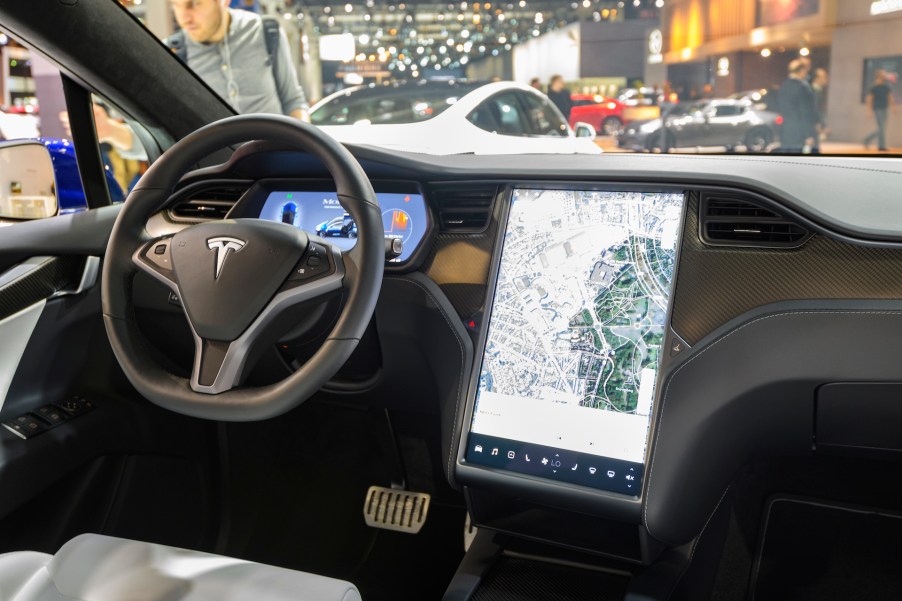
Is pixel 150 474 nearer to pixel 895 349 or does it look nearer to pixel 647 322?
pixel 647 322

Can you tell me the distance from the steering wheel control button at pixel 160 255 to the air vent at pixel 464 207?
595mm

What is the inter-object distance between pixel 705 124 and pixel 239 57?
1.96 m

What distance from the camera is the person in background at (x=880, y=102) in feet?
8.56

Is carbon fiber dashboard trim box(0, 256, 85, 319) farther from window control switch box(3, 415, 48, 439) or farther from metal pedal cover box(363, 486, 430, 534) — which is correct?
metal pedal cover box(363, 486, 430, 534)

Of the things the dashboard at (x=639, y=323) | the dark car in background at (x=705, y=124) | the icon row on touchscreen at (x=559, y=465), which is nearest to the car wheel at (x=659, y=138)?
the dark car in background at (x=705, y=124)

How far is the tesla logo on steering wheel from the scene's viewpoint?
1.21 metres

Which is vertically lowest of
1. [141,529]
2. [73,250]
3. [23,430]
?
[141,529]

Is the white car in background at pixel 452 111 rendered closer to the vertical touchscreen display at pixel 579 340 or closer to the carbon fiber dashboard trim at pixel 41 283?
the carbon fiber dashboard trim at pixel 41 283

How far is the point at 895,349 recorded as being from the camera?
1357 mm

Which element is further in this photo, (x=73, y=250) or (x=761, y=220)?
(x=73, y=250)

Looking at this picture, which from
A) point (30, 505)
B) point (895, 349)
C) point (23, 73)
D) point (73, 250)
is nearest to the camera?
point (895, 349)

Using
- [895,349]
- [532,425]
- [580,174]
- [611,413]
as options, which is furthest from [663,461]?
[580,174]

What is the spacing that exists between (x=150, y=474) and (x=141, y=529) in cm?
14

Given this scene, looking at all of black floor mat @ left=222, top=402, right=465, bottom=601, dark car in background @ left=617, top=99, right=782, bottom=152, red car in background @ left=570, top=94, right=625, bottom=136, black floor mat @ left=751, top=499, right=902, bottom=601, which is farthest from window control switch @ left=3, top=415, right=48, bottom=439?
red car in background @ left=570, top=94, right=625, bottom=136
